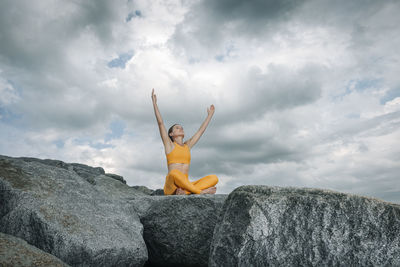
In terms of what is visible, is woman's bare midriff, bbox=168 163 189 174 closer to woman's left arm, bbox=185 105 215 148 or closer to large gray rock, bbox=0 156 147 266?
woman's left arm, bbox=185 105 215 148

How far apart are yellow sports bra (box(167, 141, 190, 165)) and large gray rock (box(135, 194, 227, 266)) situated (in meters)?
2.57

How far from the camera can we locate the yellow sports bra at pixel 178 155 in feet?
25.3

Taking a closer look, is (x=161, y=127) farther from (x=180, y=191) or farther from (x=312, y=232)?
(x=312, y=232)

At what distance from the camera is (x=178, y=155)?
7742mm

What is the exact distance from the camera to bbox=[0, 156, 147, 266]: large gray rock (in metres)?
3.81

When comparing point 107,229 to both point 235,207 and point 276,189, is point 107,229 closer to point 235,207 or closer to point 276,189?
point 235,207

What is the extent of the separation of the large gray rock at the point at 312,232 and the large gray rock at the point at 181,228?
1273mm

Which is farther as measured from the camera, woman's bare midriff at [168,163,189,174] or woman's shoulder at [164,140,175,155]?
woman's shoulder at [164,140,175,155]

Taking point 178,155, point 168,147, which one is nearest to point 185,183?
point 178,155

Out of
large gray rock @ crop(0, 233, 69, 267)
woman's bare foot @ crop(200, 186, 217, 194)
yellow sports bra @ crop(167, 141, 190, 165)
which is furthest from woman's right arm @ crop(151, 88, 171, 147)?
large gray rock @ crop(0, 233, 69, 267)

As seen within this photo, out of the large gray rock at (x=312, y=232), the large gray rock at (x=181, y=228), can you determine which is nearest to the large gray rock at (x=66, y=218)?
the large gray rock at (x=181, y=228)

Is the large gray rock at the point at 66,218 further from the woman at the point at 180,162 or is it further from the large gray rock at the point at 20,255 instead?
the woman at the point at 180,162

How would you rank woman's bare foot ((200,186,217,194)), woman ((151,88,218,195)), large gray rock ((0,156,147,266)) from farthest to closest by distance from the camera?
woman's bare foot ((200,186,217,194)) → woman ((151,88,218,195)) → large gray rock ((0,156,147,266))

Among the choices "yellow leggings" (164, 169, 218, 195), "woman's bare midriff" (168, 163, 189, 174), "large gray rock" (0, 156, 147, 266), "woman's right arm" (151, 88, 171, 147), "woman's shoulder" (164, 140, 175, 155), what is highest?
"woman's right arm" (151, 88, 171, 147)
